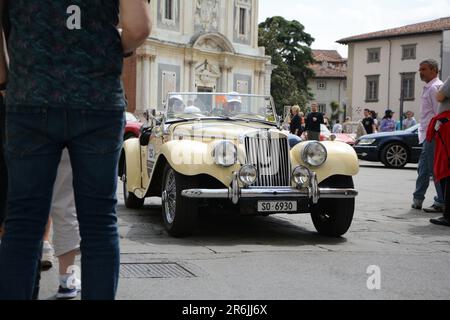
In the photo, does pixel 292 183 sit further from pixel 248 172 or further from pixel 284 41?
pixel 284 41

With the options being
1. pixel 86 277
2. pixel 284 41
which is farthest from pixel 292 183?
pixel 284 41

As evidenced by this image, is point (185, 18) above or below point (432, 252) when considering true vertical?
above

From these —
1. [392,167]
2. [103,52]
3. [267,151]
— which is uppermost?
[103,52]

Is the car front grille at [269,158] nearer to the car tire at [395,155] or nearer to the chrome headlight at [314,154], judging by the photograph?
the chrome headlight at [314,154]

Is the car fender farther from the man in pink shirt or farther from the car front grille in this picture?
the man in pink shirt

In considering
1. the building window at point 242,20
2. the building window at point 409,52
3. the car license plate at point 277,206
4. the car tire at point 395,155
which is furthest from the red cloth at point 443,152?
the building window at point 409,52

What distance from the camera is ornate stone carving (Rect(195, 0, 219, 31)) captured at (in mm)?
46150

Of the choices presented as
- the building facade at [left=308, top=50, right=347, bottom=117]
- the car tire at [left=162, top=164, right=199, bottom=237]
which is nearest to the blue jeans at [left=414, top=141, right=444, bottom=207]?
the car tire at [left=162, top=164, right=199, bottom=237]

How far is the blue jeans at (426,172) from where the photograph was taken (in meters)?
9.09

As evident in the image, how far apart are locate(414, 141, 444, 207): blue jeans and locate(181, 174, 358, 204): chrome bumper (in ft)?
9.44
